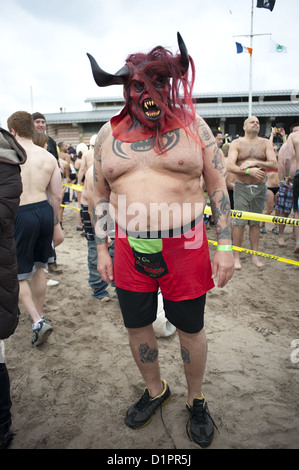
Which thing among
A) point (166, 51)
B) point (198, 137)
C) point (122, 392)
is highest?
point (166, 51)

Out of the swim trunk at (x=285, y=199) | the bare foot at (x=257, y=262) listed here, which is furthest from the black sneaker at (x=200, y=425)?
the swim trunk at (x=285, y=199)

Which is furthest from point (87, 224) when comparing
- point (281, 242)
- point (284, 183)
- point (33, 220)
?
point (284, 183)

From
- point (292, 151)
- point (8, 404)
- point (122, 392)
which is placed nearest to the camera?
point (8, 404)

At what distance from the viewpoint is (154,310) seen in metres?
1.90

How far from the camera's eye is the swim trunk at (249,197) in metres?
4.72

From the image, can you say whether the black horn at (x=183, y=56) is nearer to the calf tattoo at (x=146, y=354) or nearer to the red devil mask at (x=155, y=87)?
the red devil mask at (x=155, y=87)

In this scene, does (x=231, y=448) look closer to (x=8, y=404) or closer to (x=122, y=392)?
(x=122, y=392)

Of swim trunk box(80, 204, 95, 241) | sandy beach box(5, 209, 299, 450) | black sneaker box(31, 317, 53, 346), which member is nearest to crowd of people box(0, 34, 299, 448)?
sandy beach box(5, 209, 299, 450)

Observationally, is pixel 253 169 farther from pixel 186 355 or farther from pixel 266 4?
pixel 266 4

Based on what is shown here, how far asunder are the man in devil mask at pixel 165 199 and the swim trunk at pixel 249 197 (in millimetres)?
3177

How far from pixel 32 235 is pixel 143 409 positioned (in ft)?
6.03

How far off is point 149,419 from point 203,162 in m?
1.75
